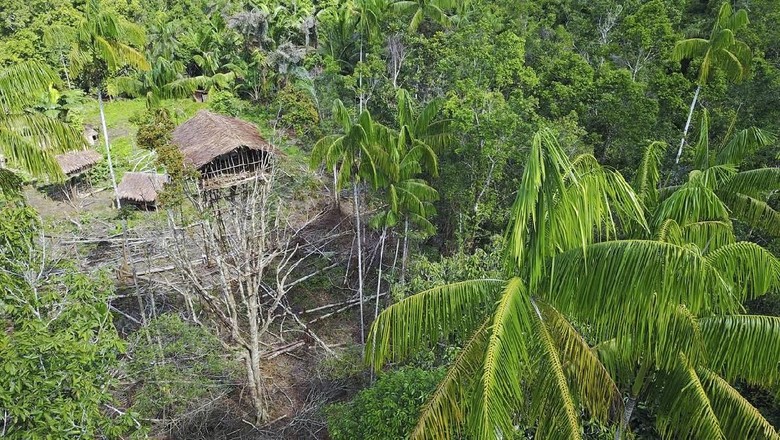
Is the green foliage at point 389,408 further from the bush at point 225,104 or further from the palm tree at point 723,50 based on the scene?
the bush at point 225,104

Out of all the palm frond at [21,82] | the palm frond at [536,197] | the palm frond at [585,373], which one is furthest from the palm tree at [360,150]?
the palm frond at [585,373]

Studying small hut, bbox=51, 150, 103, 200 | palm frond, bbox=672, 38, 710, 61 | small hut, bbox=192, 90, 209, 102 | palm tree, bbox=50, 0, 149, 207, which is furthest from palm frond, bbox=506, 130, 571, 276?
small hut, bbox=192, 90, 209, 102

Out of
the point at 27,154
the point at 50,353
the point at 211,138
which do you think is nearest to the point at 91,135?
the point at 211,138

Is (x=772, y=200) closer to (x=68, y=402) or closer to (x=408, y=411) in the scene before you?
(x=408, y=411)

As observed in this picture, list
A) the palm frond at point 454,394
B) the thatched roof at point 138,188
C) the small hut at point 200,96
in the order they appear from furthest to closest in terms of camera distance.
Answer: the small hut at point 200,96 < the thatched roof at point 138,188 < the palm frond at point 454,394

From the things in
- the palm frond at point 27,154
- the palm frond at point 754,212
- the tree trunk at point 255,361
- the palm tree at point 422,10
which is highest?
the palm tree at point 422,10

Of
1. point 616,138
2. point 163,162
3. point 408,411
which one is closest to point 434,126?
point 616,138
